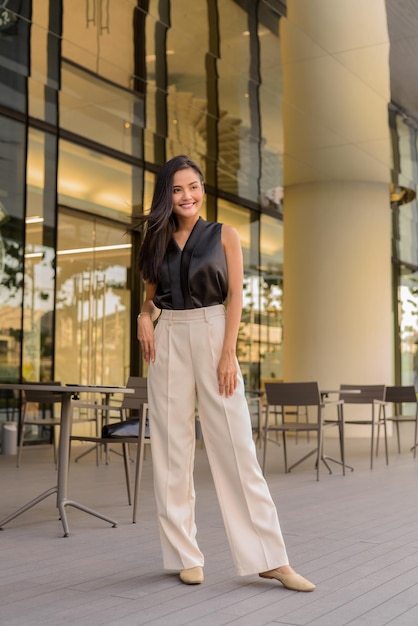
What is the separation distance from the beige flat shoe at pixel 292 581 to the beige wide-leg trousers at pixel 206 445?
0.07 m

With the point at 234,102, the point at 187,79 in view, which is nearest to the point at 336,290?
the point at 234,102

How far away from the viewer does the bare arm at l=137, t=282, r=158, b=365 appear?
3.36m

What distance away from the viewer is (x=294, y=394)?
775cm

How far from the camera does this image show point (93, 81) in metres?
9.63

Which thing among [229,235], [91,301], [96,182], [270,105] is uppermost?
[270,105]

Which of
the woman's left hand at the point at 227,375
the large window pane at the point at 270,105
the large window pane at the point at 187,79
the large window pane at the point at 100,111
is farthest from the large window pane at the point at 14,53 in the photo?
the woman's left hand at the point at 227,375

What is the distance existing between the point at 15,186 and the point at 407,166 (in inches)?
249

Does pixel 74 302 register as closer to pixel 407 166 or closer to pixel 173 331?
pixel 407 166

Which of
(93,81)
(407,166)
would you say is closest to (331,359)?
(407,166)

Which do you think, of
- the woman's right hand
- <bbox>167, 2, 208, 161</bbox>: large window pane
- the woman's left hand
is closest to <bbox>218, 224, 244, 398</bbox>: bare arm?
the woman's left hand

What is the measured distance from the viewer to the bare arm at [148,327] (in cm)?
336

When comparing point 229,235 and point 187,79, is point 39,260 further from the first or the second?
point 229,235

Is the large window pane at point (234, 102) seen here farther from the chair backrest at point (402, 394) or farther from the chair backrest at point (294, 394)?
the chair backrest at point (402, 394)

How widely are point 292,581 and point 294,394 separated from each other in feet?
15.0
